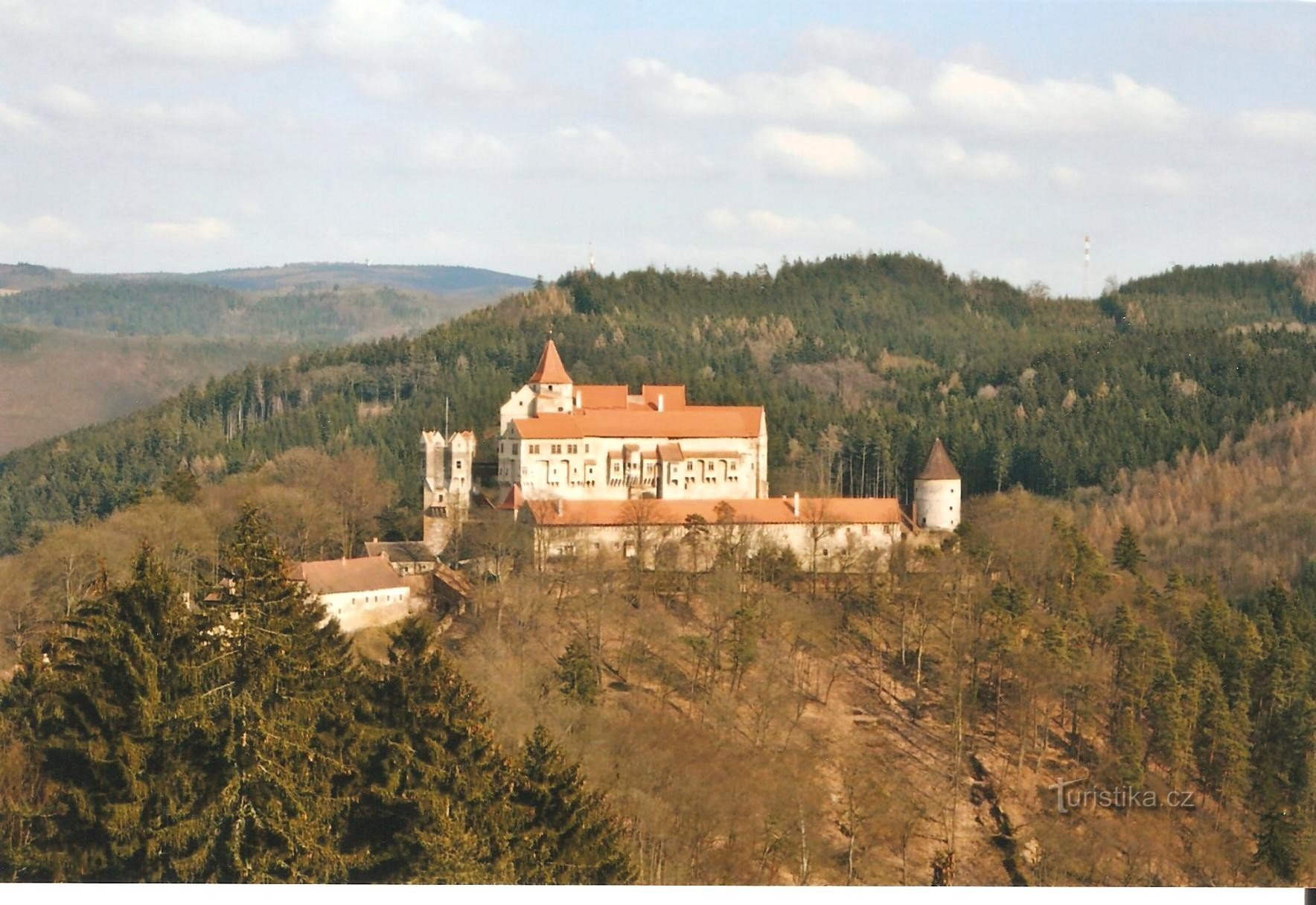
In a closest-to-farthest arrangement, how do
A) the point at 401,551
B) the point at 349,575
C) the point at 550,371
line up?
the point at 349,575 → the point at 401,551 → the point at 550,371

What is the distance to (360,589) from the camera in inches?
1556

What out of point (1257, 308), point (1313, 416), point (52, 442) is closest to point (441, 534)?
point (1313, 416)

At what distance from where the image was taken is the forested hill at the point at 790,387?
68312 mm

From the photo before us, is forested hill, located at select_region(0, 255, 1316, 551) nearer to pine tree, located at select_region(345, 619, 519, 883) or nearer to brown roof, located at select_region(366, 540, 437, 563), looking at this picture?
brown roof, located at select_region(366, 540, 437, 563)

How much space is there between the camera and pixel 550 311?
10269cm

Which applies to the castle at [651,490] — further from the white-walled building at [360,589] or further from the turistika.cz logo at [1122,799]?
the turistika.cz logo at [1122,799]

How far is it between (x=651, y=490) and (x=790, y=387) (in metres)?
41.5

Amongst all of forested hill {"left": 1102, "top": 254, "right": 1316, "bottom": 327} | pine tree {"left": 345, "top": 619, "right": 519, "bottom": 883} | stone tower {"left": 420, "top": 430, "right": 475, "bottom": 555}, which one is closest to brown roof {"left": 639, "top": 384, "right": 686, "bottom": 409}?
stone tower {"left": 420, "top": 430, "right": 475, "bottom": 555}

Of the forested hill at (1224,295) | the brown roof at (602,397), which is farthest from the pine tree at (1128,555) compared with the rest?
the forested hill at (1224,295)

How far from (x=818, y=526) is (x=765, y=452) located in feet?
20.1

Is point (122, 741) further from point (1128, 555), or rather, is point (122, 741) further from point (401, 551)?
point (1128, 555)

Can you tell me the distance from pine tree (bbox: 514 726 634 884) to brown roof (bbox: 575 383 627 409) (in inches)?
1069

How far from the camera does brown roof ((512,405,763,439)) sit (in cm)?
4716

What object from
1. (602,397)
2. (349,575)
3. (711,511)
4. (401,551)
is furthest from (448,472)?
(349,575)
